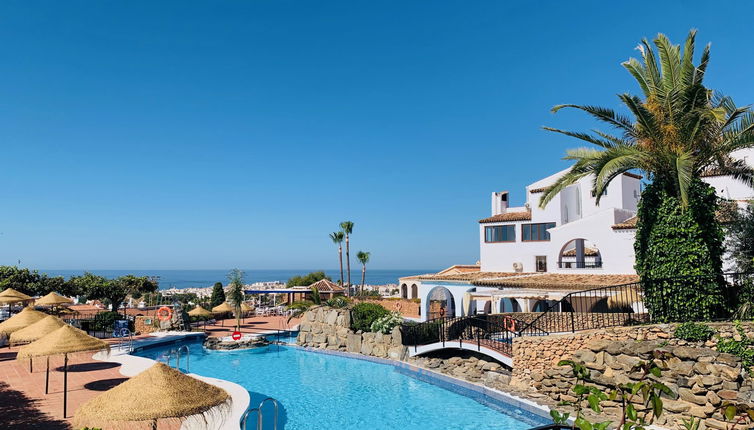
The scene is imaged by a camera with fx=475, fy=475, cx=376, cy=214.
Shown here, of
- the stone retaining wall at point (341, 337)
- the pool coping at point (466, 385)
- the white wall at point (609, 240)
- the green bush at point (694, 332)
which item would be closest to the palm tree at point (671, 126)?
the green bush at point (694, 332)

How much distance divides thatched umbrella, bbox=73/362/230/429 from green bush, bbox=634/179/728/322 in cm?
1214

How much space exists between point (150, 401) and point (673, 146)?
14.9 m

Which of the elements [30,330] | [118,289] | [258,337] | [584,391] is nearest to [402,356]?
[258,337]

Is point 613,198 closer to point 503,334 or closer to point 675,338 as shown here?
point 503,334

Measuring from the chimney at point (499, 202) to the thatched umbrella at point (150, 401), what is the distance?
2824cm

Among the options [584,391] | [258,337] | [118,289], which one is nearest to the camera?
[584,391]

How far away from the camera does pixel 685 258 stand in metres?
13.3

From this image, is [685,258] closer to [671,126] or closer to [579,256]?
[671,126]

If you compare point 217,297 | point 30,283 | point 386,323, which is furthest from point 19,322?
point 217,297

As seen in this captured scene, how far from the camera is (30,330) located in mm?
15281

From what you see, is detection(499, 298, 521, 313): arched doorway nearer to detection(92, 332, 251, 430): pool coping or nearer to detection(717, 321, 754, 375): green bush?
detection(717, 321, 754, 375): green bush

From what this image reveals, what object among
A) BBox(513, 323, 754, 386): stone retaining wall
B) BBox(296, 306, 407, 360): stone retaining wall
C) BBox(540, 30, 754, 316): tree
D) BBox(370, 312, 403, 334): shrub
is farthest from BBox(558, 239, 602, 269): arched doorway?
BBox(513, 323, 754, 386): stone retaining wall

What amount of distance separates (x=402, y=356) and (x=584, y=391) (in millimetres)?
18148

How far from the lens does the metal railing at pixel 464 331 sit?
18922 millimetres
